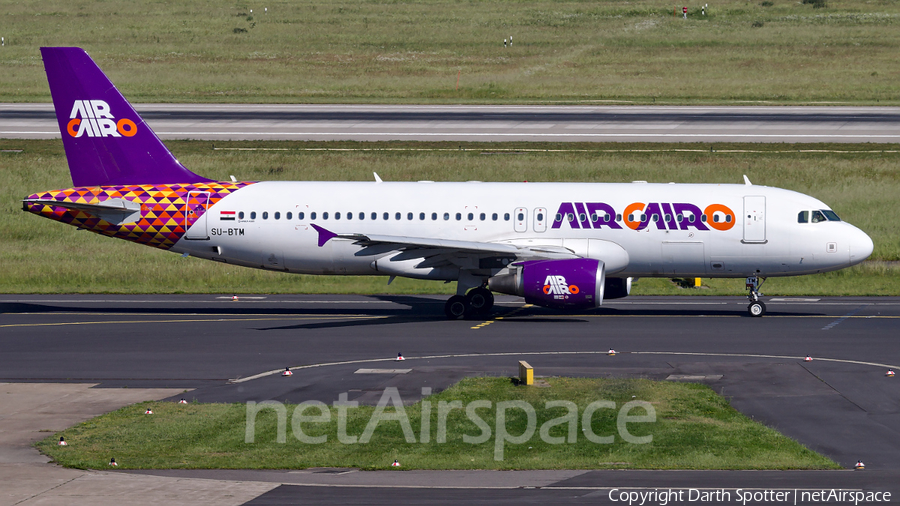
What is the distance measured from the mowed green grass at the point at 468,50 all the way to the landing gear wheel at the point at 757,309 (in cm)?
5209

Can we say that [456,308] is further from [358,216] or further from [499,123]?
[499,123]

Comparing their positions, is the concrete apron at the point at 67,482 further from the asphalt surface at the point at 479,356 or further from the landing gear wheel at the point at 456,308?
the landing gear wheel at the point at 456,308

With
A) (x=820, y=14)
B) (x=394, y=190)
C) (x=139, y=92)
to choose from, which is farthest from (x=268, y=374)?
(x=820, y=14)

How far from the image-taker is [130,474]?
1741 cm

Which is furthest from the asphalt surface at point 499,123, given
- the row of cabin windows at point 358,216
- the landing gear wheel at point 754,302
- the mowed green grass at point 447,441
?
the mowed green grass at point 447,441

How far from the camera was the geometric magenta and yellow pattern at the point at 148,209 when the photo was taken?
116 feet

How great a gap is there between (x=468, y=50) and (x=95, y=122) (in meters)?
82.2

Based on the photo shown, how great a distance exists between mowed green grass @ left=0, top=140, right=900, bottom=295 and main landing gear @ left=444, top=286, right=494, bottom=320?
7351 millimetres

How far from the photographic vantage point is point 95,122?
36.3m

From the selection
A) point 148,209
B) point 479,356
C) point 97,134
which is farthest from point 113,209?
point 479,356

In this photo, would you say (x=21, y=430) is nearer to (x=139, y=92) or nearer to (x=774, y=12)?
(x=139, y=92)

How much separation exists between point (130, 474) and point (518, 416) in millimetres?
7664

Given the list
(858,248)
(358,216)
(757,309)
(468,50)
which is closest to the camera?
(858,248)

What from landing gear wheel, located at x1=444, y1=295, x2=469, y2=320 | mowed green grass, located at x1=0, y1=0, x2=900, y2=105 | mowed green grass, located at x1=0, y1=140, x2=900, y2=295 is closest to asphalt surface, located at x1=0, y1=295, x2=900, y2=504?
landing gear wheel, located at x1=444, y1=295, x2=469, y2=320
